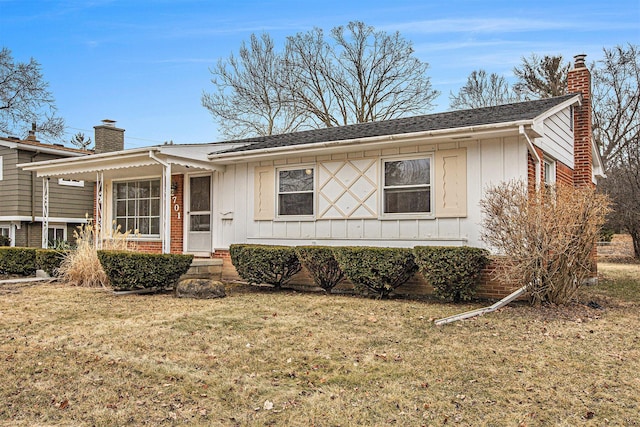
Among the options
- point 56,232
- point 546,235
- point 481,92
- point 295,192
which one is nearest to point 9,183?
point 56,232

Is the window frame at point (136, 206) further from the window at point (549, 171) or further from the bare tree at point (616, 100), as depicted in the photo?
the bare tree at point (616, 100)

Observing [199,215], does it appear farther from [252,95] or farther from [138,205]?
[252,95]

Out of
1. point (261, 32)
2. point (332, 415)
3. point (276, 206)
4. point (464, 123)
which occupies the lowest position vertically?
point (332, 415)

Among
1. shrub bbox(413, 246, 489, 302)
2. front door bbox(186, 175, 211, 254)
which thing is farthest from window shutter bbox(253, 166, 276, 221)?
shrub bbox(413, 246, 489, 302)

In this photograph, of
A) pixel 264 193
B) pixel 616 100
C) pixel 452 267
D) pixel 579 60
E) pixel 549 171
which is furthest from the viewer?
pixel 616 100

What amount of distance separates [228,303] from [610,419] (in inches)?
218

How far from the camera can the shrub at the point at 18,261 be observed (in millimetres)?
11484

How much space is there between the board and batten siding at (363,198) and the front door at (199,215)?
1.16ft

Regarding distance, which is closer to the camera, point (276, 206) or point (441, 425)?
point (441, 425)

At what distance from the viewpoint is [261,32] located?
2472cm

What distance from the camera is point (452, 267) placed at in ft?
24.4

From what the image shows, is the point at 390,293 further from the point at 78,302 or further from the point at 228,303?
the point at 78,302

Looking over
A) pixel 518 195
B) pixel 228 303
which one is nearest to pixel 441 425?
pixel 518 195

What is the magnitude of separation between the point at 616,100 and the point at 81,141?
32.1m
